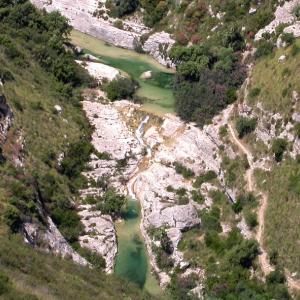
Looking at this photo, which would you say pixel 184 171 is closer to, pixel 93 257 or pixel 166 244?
pixel 166 244

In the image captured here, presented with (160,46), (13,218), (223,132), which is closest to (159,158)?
(223,132)

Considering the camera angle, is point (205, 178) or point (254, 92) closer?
point (205, 178)

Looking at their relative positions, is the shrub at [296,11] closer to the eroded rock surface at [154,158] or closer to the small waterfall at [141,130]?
the eroded rock surface at [154,158]

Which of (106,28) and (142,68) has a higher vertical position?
(106,28)

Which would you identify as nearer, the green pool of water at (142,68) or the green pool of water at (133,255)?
the green pool of water at (133,255)

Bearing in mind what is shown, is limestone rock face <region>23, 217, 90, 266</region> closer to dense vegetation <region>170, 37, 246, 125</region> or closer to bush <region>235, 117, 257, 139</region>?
bush <region>235, 117, 257, 139</region>

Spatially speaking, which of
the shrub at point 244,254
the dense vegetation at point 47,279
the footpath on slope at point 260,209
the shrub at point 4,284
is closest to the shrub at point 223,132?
the footpath on slope at point 260,209
